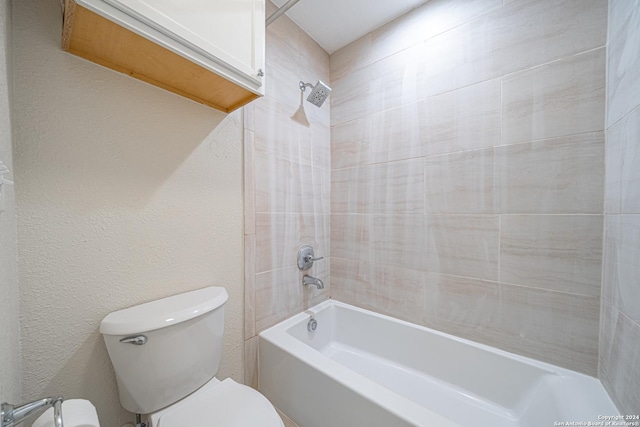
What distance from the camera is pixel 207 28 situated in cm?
78

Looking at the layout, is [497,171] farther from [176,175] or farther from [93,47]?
[93,47]

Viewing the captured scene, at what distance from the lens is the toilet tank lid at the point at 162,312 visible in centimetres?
74

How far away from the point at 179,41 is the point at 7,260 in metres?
0.75

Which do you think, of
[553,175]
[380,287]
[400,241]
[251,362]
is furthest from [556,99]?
[251,362]

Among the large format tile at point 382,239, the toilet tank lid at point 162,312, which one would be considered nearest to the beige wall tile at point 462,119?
the large format tile at point 382,239

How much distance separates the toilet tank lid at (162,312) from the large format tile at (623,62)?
1.64 m

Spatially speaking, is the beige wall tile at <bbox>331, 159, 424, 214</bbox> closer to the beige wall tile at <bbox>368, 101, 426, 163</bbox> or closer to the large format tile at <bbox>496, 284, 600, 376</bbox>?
the beige wall tile at <bbox>368, 101, 426, 163</bbox>

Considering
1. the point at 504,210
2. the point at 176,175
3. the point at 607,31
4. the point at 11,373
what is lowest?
the point at 11,373

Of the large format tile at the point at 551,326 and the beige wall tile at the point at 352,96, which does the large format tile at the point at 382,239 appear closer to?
the large format tile at the point at 551,326

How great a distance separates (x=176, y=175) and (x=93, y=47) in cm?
46

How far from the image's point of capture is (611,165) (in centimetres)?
91

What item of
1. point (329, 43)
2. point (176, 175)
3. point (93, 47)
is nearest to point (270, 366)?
point (176, 175)

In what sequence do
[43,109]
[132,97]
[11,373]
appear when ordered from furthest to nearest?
[132,97], [43,109], [11,373]

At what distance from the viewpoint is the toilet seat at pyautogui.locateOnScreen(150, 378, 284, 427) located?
77cm
